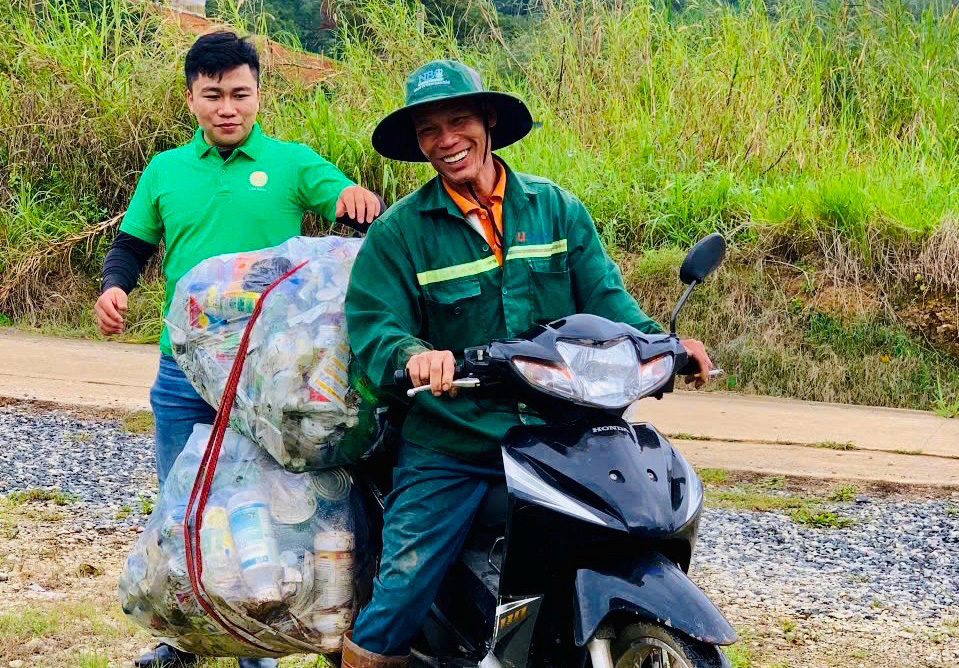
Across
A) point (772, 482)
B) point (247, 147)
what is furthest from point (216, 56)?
point (772, 482)

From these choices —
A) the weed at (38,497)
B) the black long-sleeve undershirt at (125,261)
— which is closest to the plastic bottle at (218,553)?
the black long-sleeve undershirt at (125,261)

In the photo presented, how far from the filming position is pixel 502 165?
10.0 ft

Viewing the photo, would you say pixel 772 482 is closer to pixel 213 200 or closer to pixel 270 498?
pixel 213 200

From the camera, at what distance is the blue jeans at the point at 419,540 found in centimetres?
277

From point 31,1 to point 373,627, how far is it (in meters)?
10.6

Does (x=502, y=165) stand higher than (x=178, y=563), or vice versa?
(x=502, y=165)

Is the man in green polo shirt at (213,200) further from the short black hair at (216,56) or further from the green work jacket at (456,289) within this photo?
the green work jacket at (456,289)

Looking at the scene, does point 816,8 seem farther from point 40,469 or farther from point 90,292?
point 40,469

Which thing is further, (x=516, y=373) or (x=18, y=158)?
(x=18, y=158)

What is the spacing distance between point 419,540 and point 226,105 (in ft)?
5.57

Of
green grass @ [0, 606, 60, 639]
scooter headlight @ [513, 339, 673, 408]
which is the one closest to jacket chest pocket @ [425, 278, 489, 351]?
scooter headlight @ [513, 339, 673, 408]

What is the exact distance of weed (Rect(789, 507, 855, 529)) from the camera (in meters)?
5.38

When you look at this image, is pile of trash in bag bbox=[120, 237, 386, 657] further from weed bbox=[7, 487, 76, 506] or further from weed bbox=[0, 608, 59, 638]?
weed bbox=[7, 487, 76, 506]

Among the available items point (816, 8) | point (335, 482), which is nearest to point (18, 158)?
point (816, 8)
